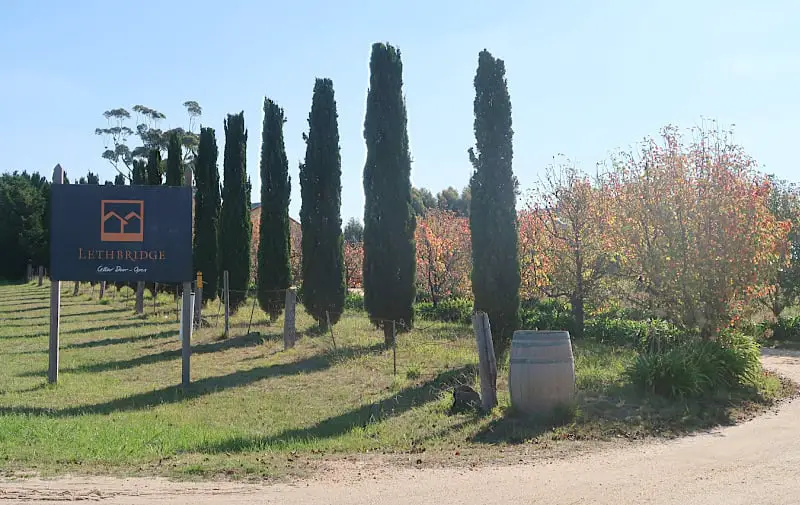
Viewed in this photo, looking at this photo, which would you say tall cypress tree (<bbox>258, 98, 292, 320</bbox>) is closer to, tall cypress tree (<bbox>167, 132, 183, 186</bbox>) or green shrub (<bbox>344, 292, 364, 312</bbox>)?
green shrub (<bbox>344, 292, 364, 312</bbox>)

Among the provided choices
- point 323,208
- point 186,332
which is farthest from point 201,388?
point 323,208

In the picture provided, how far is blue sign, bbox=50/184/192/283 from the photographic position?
40.5 ft

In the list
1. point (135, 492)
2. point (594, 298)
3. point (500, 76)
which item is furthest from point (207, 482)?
point (594, 298)

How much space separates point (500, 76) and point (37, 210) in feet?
212

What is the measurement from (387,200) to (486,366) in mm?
8223

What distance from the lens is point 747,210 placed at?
11336 mm

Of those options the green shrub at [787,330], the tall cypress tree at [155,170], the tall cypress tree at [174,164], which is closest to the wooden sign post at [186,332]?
the green shrub at [787,330]

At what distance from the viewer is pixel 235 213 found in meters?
25.3

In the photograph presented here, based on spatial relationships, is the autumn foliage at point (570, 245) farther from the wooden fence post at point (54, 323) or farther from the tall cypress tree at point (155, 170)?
the tall cypress tree at point (155, 170)

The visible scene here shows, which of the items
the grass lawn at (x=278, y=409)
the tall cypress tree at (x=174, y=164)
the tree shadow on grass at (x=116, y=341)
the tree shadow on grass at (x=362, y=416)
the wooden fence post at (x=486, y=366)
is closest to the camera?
the grass lawn at (x=278, y=409)

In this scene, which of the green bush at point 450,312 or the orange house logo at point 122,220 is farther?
the green bush at point 450,312

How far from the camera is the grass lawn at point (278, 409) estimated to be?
7285 millimetres

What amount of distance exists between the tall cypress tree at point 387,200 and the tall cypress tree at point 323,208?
283cm

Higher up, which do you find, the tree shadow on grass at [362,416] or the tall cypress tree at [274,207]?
the tall cypress tree at [274,207]
